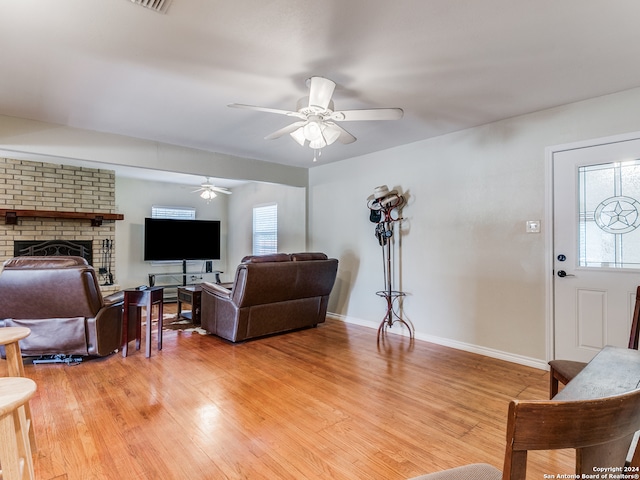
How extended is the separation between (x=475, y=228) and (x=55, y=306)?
14.0 ft

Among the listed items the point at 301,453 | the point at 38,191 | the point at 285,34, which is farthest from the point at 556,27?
the point at 38,191

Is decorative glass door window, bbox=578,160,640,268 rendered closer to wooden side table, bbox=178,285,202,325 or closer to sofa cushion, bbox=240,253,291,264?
sofa cushion, bbox=240,253,291,264

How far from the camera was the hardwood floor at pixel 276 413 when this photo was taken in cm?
176

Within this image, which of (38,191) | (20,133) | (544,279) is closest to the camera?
(544,279)

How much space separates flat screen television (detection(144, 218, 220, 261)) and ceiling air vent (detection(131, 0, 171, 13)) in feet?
17.7

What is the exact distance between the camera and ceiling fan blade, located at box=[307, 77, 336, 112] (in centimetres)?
237

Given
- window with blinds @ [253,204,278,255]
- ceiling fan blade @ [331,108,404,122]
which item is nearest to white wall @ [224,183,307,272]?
window with blinds @ [253,204,278,255]

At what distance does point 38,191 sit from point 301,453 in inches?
243

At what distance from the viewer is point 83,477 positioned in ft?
5.41

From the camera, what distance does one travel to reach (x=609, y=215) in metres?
2.83

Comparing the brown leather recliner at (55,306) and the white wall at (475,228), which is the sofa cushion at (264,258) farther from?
the brown leather recliner at (55,306)

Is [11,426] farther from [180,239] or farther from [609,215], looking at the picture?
[180,239]

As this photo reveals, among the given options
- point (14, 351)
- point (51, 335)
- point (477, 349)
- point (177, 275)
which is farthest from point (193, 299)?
point (477, 349)

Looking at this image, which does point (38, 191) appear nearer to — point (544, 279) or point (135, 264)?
point (135, 264)
